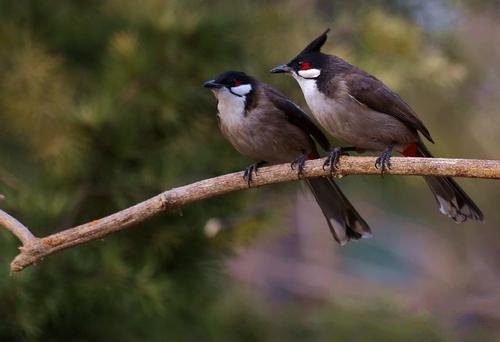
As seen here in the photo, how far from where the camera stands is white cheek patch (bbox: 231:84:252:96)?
3.83m

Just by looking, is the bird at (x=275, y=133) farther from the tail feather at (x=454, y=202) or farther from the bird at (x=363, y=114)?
the tail feather at (x=454, y=202)

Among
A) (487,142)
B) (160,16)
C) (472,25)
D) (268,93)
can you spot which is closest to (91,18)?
(160,16)

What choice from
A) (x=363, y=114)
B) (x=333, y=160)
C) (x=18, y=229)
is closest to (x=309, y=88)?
(x=363, y=114)

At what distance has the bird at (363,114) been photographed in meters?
3.47

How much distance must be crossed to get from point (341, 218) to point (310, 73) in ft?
1.98

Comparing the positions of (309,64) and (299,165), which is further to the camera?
(309,64)

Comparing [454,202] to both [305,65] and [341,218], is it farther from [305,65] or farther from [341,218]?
[305,65]

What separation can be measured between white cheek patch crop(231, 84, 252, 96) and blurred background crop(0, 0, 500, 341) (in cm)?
58

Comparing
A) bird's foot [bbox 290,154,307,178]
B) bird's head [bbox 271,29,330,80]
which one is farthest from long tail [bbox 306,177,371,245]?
bird's head [bbox 271,29,330,80]

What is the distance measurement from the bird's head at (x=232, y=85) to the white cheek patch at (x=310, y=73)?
1.00 ft

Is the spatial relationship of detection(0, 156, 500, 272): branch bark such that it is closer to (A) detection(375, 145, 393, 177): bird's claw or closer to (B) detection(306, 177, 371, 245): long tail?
(A) detection(375, 145, 393, 177): bird's claw

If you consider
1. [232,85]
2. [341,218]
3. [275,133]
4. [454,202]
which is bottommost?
[454,202]

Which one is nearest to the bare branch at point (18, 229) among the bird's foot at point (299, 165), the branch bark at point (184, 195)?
the branch bark at point (184, 195)

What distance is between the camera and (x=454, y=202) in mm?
3480
